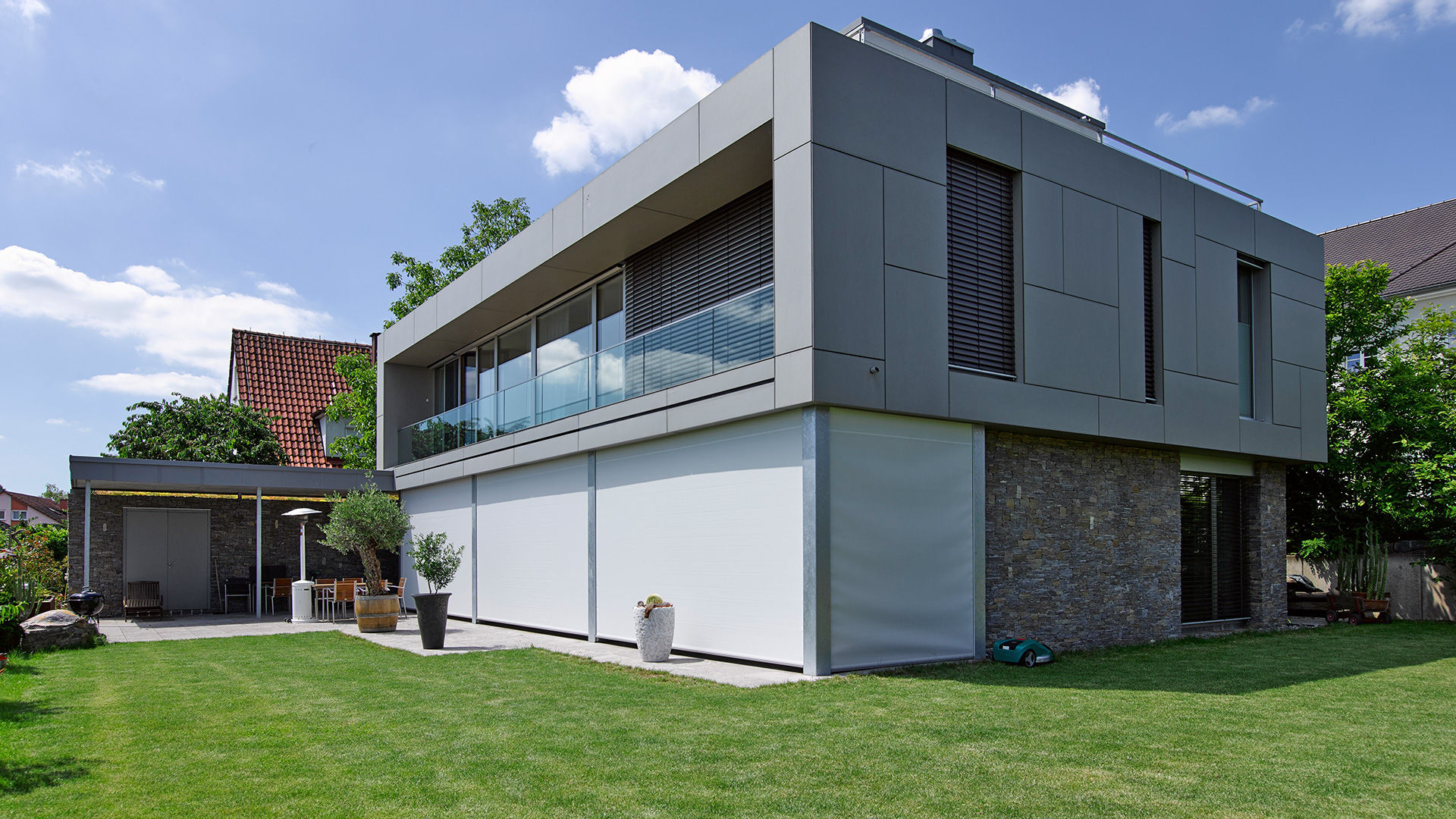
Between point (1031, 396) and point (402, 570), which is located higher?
point (1031, 396)

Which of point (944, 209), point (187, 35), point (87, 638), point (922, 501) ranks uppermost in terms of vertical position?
point (187, 35)

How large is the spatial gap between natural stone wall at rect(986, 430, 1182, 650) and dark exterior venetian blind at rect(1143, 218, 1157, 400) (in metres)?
1.05

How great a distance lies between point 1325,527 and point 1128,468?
8.67m

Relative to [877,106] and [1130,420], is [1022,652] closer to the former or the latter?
[1130,420]

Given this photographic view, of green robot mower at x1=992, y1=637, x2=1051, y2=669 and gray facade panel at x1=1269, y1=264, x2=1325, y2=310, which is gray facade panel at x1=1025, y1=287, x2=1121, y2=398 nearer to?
green robot mower at x1=992, y1=637, x2=1051, y2=669

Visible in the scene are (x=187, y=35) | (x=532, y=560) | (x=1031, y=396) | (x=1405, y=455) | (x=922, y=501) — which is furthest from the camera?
(x=1405, y=455)

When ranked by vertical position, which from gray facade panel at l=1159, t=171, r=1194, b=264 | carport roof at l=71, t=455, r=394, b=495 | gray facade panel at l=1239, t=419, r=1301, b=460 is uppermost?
gray facade panel at l=1159, t=171, r=1194, b=264

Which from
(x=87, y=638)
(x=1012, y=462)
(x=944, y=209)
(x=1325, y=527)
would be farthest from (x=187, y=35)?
(x=1325, y=527)

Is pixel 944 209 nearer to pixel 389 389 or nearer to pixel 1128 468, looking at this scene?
pixel 1128 468

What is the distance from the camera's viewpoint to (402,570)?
73.8 ft

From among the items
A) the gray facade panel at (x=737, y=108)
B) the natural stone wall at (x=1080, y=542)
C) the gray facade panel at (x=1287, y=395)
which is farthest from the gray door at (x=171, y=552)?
the gray facade panel at (x=1287, y=395)

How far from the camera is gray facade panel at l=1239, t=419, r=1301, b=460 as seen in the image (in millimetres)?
15570

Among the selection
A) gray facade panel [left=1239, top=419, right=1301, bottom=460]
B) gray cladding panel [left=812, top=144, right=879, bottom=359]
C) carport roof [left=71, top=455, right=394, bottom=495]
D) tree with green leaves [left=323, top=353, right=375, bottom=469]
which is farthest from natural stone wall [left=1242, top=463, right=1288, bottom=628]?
tree with green leaves [left=323, top=353, right=375, bottom=469]

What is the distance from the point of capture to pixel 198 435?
29750 millimetres
